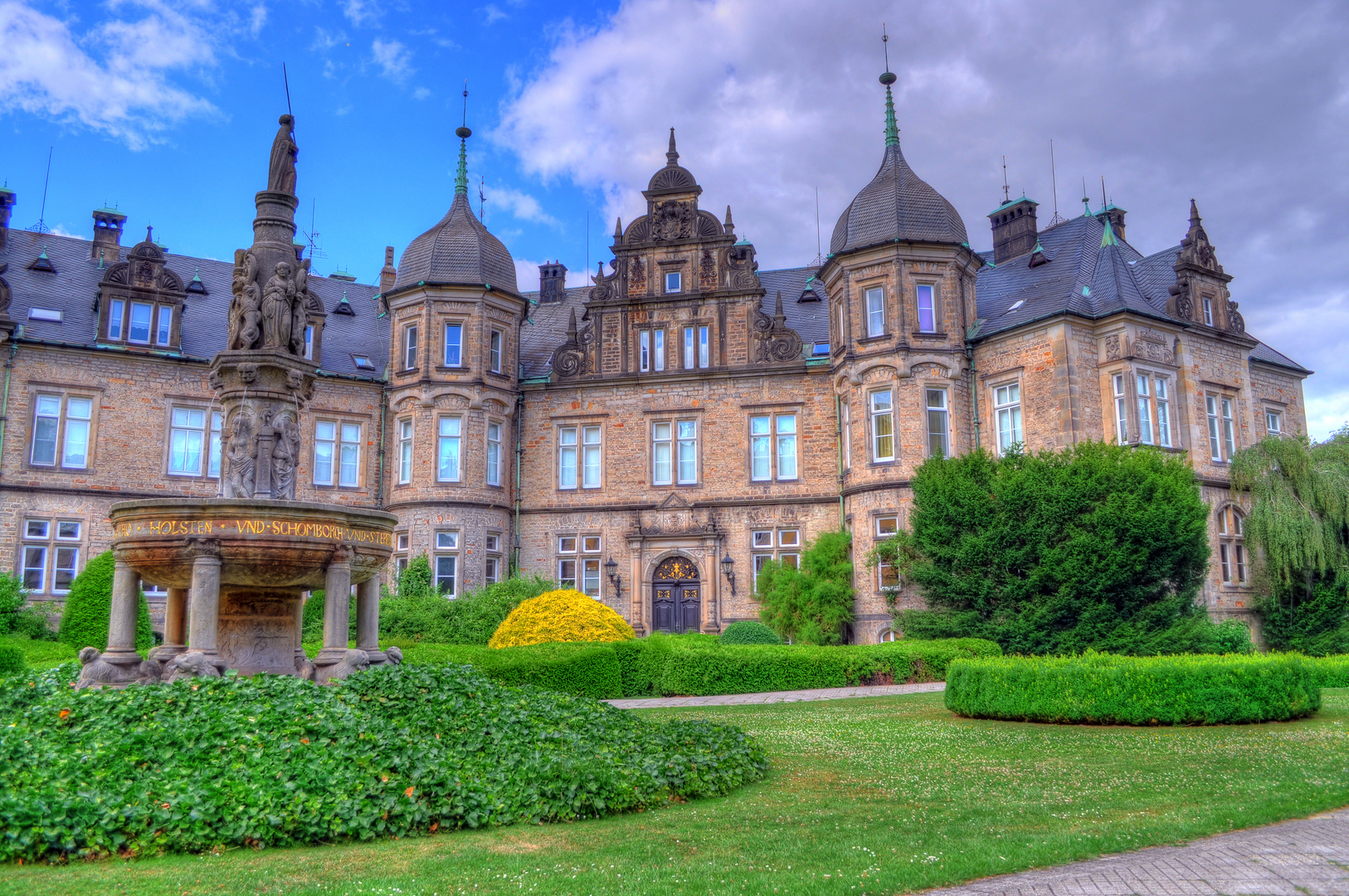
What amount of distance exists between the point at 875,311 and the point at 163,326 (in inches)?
825

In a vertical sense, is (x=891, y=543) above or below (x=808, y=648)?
above

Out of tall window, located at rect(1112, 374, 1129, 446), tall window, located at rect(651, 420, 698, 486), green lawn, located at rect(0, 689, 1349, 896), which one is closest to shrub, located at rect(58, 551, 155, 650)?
tall window, located at rect(651, 420, 698, 486)

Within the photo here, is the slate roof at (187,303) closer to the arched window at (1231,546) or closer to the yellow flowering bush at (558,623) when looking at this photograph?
the yellow flowering bush at (558,623)

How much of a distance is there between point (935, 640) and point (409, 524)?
50.7 feet

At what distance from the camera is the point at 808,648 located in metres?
21.6

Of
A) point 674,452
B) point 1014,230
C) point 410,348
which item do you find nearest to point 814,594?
point 674,452

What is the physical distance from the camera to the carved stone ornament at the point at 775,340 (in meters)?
30.5

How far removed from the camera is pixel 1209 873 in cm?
627

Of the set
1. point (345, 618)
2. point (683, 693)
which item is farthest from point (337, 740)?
point (683, 693)

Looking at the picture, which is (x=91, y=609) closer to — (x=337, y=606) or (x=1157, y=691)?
(x=337, y=606)

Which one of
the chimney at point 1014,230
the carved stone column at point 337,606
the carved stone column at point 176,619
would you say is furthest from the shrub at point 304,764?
the chimney at point 1014,230

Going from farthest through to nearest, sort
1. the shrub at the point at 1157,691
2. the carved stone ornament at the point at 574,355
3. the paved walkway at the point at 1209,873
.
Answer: the carved stone ornament at the point at 574,355 < the shrub at the point at 1157,691 < the paved walkway at the point at 1209,873

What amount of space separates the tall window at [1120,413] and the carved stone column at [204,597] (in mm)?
22216

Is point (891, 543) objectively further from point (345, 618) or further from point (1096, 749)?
point (345, 618)
